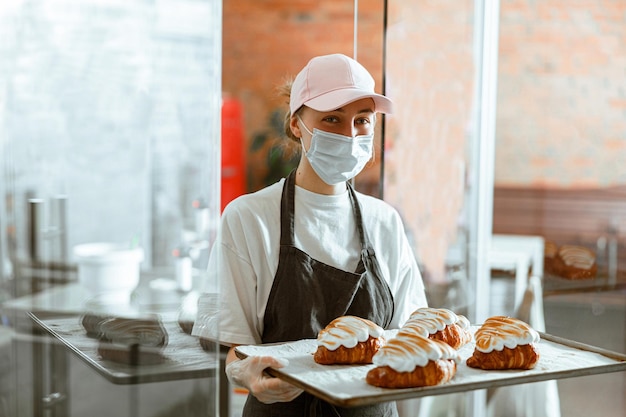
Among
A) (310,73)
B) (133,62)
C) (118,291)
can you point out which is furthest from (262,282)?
(133,62)

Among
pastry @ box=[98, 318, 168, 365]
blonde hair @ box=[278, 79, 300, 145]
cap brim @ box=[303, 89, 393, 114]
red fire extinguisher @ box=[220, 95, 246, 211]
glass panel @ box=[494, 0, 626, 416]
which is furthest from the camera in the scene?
red fire extinguisher @ box=[220, 95, 246, 211]

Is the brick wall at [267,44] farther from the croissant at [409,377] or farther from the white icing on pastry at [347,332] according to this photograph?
the croissant at [409,377]

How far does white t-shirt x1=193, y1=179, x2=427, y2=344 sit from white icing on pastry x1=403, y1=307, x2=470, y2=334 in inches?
4.7

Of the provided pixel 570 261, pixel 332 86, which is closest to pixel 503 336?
pixel 332 86

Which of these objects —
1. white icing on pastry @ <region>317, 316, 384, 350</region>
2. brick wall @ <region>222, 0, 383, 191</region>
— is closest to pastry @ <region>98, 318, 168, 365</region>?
white icing on pastry @ <region>317, 316, 384, 350</region>

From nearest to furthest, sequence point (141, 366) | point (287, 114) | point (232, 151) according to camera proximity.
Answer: point (287, 114), point (141, 366), point (232, 151)

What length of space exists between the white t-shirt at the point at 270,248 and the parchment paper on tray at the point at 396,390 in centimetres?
10

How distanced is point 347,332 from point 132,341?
72 cm

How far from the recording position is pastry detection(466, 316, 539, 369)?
1.45 meters

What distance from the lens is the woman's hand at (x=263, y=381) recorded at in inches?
54.0

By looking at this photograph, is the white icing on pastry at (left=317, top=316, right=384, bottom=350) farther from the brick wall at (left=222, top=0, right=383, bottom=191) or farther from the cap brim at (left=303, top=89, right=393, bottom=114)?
the brick wall at (left=222, top=0, right=383, bottom=191)

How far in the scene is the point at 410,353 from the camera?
137 centimetres

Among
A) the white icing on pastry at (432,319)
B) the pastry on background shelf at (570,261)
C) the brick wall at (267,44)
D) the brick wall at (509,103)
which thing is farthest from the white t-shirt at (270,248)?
the brick wall at (267,44)

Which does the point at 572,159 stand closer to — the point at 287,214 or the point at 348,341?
the point at 287,214
